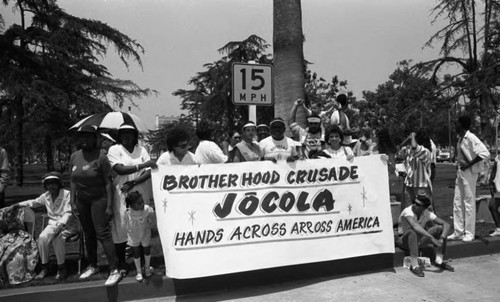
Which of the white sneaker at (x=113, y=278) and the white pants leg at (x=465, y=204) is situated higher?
the white pants leg at (x=465, y=204)

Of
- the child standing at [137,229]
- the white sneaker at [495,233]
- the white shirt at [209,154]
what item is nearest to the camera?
the child standing at [137,229]

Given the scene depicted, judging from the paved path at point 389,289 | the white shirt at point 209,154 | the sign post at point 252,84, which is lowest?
the paved path at point 389,289

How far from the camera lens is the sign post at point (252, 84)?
242 inches

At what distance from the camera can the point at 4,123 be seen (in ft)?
71.0

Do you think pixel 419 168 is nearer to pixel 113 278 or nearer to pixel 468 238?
pixel 468 238

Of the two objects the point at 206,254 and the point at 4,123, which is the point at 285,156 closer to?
the point at 206,254

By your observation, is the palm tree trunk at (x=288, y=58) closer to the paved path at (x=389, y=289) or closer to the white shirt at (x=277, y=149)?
the white shirt at (x=277, y=149)

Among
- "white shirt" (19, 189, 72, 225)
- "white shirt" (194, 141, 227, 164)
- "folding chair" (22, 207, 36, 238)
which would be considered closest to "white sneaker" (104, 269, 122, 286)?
"white shirt" (19, 189, 72, 225)

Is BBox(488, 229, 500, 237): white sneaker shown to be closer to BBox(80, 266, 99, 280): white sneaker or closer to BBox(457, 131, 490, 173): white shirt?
BBox(457, 131, 490, 173): white shirt

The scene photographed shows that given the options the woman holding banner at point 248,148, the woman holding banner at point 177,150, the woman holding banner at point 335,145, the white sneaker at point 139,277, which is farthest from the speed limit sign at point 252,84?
the white sneaker at point 139,277

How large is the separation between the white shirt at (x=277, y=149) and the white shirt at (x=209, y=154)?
23.4 inches

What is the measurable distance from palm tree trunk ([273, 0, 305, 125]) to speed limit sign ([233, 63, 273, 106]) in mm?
1155

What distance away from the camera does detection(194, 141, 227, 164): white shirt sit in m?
5.24

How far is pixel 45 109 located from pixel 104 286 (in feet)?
44.5
